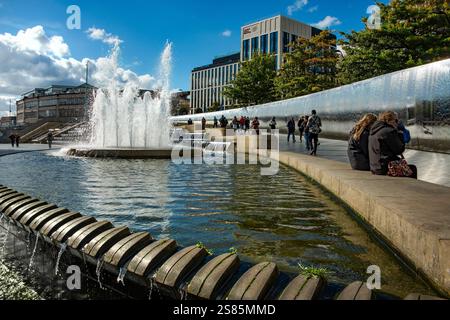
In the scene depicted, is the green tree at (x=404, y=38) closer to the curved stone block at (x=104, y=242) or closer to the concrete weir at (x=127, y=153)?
the concrete weir at (x=127, y=153)

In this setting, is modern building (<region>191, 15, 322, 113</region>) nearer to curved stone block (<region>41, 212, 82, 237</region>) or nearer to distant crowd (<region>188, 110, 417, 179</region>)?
distant crowd (<region>188, 110, 417, 179</region>)

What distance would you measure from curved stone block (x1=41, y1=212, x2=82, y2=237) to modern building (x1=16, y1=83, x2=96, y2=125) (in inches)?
4044

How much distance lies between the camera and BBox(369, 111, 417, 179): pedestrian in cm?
623

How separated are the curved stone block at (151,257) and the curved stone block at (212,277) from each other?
1.48 feet

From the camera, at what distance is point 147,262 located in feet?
9.93

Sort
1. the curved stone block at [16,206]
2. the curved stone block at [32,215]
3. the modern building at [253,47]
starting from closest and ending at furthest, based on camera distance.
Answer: the curved stone block at [32,215] → the curved stone block at [16,206] → the modern building at [253,47]

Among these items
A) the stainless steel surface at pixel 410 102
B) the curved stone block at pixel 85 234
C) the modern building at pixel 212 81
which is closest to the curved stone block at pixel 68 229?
the curved stone block at pixel 85 234

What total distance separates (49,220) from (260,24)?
8841 centimetres

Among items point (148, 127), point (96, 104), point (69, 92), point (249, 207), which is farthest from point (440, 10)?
point (69, 92)

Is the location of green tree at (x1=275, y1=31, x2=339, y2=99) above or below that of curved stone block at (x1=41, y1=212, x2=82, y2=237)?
above

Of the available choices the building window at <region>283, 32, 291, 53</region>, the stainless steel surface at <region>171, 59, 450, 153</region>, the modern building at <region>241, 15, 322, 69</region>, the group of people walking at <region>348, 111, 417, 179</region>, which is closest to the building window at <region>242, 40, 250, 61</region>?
the modern building at <region>241, 15, 322, 69</region>

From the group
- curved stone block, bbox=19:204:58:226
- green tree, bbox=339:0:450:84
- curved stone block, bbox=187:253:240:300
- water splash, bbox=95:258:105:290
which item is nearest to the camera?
curved stone block, bbox=187:253:240:300

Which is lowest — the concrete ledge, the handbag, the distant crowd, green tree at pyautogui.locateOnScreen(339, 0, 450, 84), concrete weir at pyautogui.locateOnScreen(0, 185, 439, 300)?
concrete weir at pyautogui.locateOnScreen(0, 185, 439, 300)

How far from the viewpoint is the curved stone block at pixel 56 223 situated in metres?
4.11
